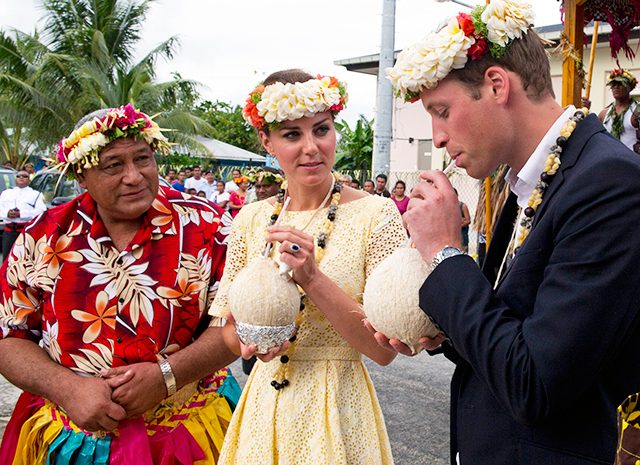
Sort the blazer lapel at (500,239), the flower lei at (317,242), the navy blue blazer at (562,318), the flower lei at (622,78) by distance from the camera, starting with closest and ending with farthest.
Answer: the navy blue blazer at (562,318) < the blazer lapel at (500,239) < the flower lei at (317,242) < the flower lei at (622,78)

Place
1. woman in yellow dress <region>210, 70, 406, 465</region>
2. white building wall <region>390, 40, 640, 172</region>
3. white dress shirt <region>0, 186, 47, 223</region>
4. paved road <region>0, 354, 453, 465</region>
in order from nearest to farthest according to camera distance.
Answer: woman in yellow dress <region>210, 70, 406, 465</region>, paved road <region>0, 354, 453, 465</region>, white dress shirt <region>0, 186, 47, 223</region>, white building wall <region>390, 40, 640, 172</region>

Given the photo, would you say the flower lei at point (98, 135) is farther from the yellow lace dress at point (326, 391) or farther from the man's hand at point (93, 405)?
the man's hand at point (93, 405)

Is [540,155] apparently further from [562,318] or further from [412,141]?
[412,141]

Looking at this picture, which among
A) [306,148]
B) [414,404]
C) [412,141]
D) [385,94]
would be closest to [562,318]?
[306,148]

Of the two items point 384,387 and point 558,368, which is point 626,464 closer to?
point 558,368

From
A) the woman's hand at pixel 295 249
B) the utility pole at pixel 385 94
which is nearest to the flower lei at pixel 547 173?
the woman's hand at pixel 295 249

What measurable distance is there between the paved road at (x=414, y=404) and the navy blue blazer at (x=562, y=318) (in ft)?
9.97

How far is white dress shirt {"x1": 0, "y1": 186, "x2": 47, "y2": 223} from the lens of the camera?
1105cm

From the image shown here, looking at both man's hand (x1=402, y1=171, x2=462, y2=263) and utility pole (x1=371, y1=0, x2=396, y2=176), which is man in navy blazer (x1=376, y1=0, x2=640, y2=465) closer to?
man's hand (x1=402, y1=171, x2=462, y2=263)

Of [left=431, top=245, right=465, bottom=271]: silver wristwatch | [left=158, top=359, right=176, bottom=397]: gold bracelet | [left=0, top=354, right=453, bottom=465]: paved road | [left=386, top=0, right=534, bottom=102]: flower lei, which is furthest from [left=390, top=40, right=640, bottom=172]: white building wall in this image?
[left=431, top=245, right=465, bottom=271]: silver wristwatch

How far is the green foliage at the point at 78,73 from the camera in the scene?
1992 cm

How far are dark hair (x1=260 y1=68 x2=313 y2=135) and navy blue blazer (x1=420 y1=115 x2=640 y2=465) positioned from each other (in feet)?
3.81

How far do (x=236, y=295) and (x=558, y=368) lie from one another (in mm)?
1029

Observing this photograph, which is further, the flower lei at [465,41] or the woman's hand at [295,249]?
the woman's hand at [295,249]
